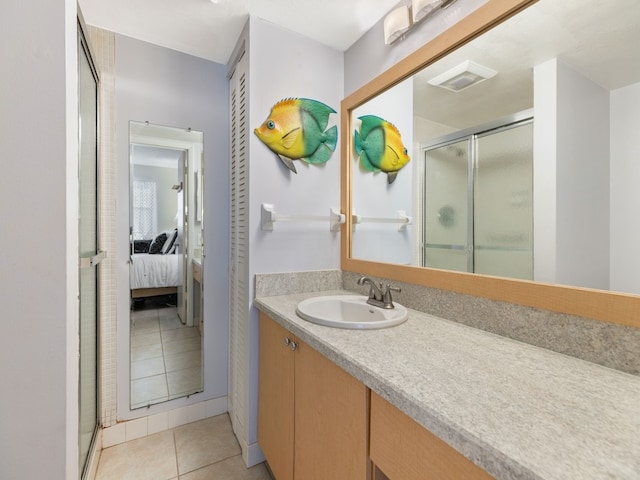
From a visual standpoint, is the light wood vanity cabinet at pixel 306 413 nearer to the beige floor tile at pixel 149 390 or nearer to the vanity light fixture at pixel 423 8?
the beige floor tile at pixel 149 390

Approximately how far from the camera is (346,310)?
1432mm

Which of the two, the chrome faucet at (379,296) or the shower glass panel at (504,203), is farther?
the chrome faucet at (379,296)

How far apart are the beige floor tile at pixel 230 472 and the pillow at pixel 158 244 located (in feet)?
3.84

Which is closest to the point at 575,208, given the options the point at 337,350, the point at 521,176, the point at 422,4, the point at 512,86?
the point at 521,176

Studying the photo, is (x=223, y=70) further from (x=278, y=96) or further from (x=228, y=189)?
(x=228, y=189)

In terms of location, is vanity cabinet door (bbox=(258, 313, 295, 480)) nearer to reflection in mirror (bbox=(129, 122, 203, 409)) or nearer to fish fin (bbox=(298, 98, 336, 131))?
reflection in mirror (bbox=(129, 122, 203, 409))

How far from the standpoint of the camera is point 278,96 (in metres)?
1.56

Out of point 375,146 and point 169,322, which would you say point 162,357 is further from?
point 375,146

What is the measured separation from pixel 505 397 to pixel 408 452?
0.23m

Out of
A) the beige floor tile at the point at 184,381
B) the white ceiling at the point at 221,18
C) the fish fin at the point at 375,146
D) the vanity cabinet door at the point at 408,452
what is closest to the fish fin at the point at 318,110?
the fish fin at the point at 375,146

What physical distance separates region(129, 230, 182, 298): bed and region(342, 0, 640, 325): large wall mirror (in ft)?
4.14

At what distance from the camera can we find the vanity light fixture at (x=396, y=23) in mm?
1311

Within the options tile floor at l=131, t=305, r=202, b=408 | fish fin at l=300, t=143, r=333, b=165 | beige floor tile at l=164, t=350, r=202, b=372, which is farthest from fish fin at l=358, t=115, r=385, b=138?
beige floor tile at l=164, t=350, r=202, b=372

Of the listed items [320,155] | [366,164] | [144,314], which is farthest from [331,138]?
[144,314]
